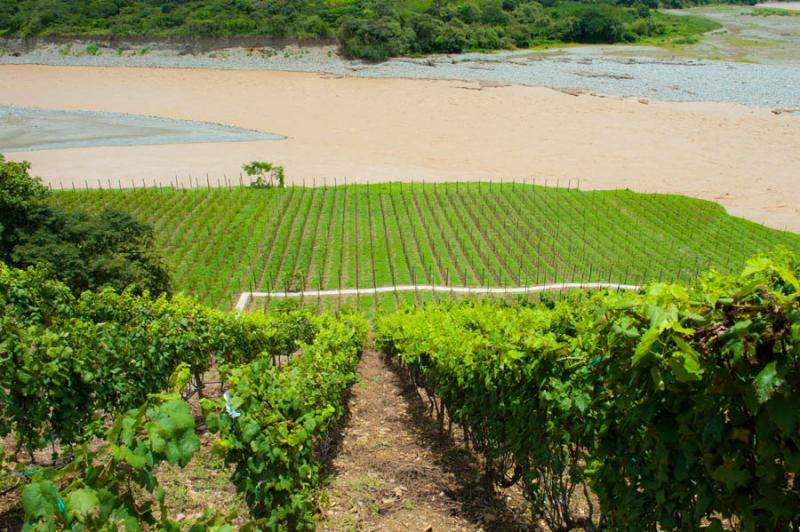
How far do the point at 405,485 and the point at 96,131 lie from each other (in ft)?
175

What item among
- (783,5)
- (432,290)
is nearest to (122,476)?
(432,290)

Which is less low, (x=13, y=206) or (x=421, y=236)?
(x=13, y=206)

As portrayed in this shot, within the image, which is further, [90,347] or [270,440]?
[90,347]

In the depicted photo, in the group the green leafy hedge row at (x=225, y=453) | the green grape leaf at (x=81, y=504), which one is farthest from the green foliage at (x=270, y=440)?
the green grape leaf at (x=81, y=504)

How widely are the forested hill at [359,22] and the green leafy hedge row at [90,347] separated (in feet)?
237

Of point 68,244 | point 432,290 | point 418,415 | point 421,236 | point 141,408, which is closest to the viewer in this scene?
point 141,408

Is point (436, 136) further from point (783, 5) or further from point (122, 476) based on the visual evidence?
point (783, 5)

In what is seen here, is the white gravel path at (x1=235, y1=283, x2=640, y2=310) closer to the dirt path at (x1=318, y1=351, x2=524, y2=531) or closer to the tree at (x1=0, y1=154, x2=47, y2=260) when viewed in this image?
the tree at (x1=0, y1=154, x2=47, y2=260)

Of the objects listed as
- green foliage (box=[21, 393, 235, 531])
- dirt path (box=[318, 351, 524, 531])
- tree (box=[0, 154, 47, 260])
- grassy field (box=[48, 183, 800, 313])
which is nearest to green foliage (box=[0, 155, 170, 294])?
tree (box=[0, 154, 47, 260])

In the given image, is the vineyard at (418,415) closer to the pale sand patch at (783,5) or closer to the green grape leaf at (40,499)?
the green grape leaf at (40,499)

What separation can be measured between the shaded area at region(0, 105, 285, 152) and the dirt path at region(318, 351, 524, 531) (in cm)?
4414

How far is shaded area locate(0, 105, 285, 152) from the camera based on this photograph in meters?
48.0

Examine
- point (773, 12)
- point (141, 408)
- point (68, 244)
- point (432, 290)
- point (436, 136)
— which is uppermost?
point (773, 12)

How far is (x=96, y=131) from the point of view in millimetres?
51438
